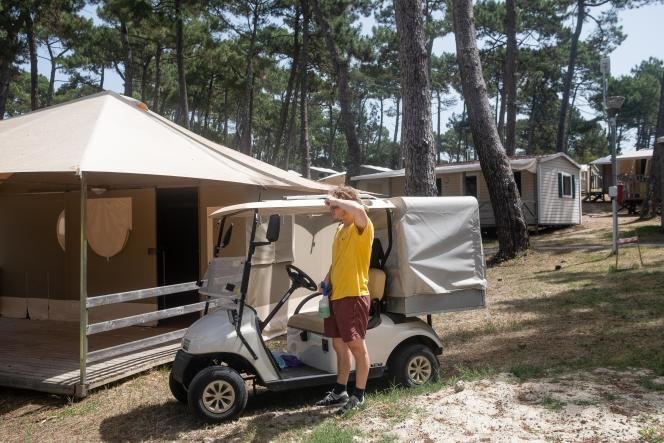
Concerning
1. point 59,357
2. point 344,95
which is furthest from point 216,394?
point 344,95

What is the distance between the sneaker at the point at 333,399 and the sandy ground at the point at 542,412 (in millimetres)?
Answer: 283

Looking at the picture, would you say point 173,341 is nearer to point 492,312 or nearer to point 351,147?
point 492,312

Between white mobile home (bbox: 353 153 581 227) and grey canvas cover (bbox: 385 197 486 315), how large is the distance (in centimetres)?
1456

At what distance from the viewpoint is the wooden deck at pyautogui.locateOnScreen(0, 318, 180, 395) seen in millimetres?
5492

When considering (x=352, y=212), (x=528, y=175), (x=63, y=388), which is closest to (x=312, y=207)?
(x=352, y=212)

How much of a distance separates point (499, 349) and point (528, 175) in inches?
565

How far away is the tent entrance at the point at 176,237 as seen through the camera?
8.11 meters

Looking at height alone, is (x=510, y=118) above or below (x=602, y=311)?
above

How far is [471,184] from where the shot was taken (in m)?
21.0

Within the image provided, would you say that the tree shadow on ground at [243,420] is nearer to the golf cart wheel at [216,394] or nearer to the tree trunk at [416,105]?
the golf cart wheel at [216,394]

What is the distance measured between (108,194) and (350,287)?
5375 millimetres

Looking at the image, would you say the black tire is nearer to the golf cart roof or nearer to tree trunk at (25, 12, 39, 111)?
the golf cart roof

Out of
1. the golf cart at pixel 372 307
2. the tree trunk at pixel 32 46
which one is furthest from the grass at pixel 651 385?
the tree trunk at pixel 32 46

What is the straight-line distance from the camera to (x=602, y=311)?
7512 mm
